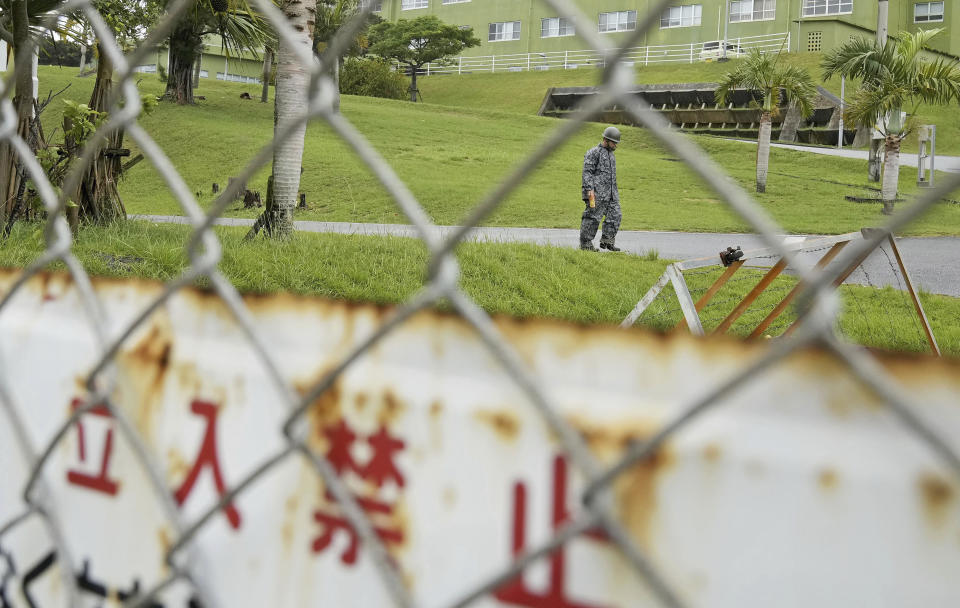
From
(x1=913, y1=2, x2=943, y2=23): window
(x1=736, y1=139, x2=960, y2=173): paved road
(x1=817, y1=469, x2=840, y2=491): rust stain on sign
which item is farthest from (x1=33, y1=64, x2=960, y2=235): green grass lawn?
(x1=913, y1=2, x2=943, y2=23): window

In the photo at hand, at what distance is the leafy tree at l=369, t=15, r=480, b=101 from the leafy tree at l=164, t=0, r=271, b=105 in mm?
12930

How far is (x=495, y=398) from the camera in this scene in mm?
563

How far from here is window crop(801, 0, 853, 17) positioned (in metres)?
35.4

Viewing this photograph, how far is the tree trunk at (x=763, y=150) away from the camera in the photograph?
16891 millimetres

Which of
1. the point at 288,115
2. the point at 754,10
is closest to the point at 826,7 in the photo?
the point at 754,10

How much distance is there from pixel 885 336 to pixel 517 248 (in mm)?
2805

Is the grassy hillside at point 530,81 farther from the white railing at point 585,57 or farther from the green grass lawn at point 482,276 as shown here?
the green grass lawn at point 482,276

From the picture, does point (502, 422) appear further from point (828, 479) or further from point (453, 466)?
point (828, 479)

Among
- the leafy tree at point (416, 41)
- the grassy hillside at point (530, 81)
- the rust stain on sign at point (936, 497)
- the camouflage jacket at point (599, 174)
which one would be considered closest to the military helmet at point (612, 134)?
the camouflage jacket at point (599, 174)

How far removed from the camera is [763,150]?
17.1 m

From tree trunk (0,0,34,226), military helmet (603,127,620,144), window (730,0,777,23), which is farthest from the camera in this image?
window (730,0,777,23)

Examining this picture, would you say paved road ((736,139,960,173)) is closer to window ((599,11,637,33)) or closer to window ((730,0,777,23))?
window ((599,11,637,33))

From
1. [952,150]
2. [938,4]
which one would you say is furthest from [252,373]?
[938,4]

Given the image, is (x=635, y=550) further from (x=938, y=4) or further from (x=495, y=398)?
(x=938, y=4)
